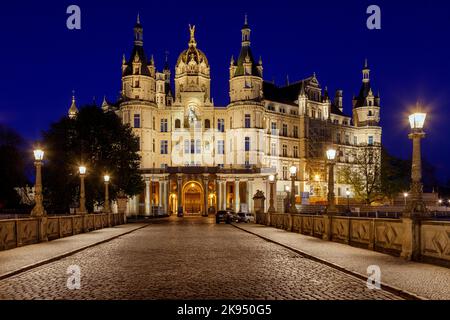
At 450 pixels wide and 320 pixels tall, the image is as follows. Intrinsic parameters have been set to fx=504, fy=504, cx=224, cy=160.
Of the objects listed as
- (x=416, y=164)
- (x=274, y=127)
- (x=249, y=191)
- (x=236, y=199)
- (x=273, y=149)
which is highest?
(x=274, y=127)

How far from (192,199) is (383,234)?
6126 cm

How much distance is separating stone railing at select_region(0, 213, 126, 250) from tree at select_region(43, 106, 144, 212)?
11.1m

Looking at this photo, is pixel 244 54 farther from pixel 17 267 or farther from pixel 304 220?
pixel 17 267

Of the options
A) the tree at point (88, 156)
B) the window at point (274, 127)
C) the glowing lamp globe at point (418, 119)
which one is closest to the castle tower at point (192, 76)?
the window at point (274, 127)

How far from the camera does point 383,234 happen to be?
16234 millimetres

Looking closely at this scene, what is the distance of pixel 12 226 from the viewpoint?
18484 mm

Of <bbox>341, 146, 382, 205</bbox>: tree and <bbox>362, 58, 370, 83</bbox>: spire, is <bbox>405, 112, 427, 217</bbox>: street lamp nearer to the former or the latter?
<bbox>341, 146, 382, 205</bbox>: tree

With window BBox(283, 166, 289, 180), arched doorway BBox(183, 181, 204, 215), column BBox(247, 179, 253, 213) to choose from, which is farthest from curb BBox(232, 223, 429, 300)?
window BBox(283, 166, 289, 180)

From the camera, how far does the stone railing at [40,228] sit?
1802cm

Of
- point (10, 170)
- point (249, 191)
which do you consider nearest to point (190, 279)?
point (10, 170)

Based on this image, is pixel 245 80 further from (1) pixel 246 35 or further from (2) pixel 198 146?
(2) pixel 198 146

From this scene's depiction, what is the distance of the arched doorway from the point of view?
250ft

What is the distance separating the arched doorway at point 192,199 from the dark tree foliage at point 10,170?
2272cm
